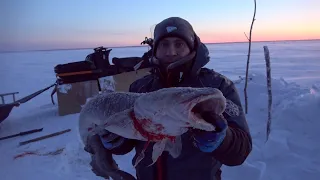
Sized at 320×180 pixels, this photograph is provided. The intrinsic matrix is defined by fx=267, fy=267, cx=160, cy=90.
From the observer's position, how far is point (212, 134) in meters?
1.42

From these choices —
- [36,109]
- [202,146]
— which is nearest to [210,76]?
[202,146]

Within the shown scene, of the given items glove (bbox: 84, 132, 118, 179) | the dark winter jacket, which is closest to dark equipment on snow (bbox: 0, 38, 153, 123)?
the dark winter jacket

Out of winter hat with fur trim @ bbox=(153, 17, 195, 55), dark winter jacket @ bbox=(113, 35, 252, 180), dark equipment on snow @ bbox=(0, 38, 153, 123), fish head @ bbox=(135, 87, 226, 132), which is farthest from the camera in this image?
dark equipment on snow @ bbox=(0, 38, 153, 123)

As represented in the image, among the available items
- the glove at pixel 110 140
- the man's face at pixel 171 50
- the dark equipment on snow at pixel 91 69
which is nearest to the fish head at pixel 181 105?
the glove at pixel 110 140

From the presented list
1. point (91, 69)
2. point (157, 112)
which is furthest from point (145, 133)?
point (91, 69)

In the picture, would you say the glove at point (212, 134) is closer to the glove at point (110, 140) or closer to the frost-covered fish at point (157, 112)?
the frost-covered fish at point (157, 112)

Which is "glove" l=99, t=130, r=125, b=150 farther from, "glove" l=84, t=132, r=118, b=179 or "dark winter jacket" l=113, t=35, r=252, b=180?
"dark winter jacket" l=113, t=35, r=252, b=180

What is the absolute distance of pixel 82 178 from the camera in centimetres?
447

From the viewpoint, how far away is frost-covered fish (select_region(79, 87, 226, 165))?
1.15 meters

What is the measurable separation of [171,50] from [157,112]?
3.63 ft

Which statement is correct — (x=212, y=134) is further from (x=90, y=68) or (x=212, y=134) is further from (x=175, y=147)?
(x=90, y=68)

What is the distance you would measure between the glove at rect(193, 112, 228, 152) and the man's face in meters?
0.89

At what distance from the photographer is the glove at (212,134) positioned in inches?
51.0

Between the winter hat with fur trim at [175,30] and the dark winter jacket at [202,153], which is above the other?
the winter hat with fur trim at [175,30]
